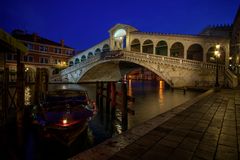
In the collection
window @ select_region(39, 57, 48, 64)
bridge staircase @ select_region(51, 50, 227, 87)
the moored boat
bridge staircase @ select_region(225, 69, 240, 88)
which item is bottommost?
the moored boat

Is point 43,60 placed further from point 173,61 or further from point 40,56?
point 173,61

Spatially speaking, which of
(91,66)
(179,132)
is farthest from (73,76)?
(179,132)

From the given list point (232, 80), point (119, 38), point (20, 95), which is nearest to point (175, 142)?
point (20, 95)

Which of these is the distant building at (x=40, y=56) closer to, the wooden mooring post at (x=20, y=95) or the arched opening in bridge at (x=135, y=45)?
the arched opening in bridge at (x=135, y=45)

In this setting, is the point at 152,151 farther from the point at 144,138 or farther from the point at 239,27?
the point at 239,27

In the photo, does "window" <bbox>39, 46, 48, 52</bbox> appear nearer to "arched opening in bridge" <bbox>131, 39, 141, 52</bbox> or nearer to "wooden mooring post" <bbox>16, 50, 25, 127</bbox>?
"arched opening in bridge" <bbox>131, 39, 141, 52</bbox>

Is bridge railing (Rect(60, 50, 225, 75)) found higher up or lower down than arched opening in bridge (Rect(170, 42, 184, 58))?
lower down

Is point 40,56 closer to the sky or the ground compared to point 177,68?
closer to the sky

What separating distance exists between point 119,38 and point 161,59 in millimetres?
11039

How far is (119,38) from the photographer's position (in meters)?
31.4

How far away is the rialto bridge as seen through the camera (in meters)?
21.3

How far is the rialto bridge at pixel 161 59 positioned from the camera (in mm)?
21344

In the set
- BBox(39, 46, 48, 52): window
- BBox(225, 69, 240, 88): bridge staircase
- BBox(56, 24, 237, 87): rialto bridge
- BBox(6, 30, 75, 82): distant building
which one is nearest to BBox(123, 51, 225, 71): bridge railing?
BBox(56, 24, 237, 87): rialto bridge

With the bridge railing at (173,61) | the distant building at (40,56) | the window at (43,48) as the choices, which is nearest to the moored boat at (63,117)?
the bridge railing at (173,61)
